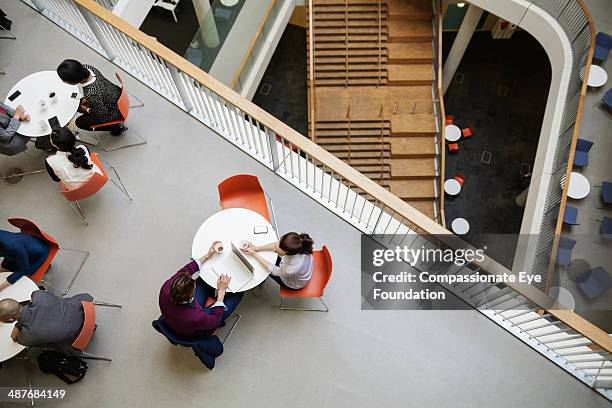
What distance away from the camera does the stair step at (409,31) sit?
1100 cm

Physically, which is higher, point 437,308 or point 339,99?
point 339,99

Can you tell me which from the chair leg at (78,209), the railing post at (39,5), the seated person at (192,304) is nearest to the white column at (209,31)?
the railing post at (39,5)

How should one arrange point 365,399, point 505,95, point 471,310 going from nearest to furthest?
point 365,399 → point 471,310 → point 505,95

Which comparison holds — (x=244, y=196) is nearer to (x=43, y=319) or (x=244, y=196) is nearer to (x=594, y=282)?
(x=43, y=319)

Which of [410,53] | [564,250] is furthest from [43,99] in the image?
[410,53]

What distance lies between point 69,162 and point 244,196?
1.80 meters

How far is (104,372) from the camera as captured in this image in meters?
4.55

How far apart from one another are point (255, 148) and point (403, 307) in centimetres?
249

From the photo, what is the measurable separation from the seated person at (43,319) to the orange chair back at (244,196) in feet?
5.71

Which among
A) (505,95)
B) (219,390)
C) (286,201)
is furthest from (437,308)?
(505,95)

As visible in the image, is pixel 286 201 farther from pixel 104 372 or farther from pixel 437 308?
pixel 104 372

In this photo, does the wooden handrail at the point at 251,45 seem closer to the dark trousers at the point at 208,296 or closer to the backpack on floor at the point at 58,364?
the dark trousers at the point at 208,296

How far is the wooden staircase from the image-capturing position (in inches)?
413

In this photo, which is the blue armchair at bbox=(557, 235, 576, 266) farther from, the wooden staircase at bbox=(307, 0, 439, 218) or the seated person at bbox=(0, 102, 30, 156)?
the seated person at bbox=(0, 102, 30, 156)
